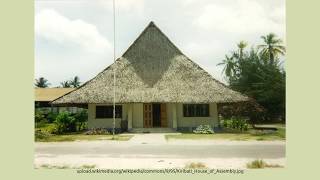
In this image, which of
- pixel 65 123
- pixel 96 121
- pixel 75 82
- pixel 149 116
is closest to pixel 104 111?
pixel 96 121

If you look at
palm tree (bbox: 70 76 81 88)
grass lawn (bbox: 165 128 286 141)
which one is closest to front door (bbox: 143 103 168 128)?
grass lawn (bbox: 165 128 286 141)

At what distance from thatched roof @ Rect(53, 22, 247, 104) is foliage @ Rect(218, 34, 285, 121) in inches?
77.8

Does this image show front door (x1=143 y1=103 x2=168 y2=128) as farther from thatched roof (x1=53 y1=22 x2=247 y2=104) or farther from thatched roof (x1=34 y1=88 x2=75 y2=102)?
thatched roof (x1=34 y1=88 x2=75 y2=102)

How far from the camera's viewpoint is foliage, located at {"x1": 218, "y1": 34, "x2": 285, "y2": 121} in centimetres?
2205

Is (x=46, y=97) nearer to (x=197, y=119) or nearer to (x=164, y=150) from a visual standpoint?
(x=197, y=119)

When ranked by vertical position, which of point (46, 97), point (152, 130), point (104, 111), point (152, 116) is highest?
point (46, 97)

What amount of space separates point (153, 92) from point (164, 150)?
8.00m

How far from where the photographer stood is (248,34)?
16250 millimetres

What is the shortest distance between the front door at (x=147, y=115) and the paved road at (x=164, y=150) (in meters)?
6.70

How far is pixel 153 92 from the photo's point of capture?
23141 millimetres

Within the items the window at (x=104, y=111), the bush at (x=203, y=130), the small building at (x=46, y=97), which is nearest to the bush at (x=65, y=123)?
the window at (x=104, y=111)

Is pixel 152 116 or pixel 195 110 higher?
pixel 195 110

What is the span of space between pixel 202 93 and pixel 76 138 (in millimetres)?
7688

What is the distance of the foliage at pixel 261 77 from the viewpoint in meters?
22.0
